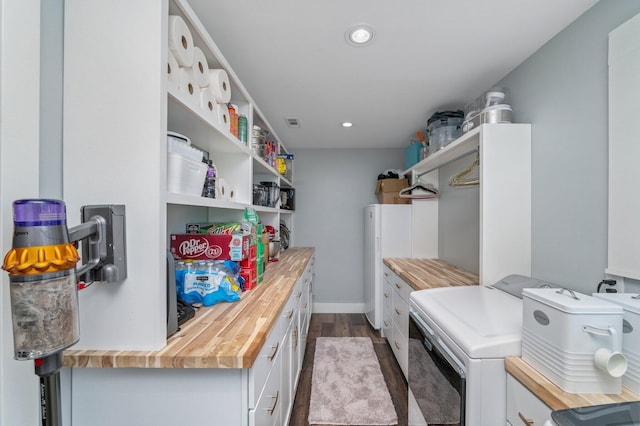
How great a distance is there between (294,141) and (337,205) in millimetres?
1089

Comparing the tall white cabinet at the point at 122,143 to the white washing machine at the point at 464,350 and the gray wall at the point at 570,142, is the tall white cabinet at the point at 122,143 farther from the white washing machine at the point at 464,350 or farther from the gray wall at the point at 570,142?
the gray wall at the point at 570,142

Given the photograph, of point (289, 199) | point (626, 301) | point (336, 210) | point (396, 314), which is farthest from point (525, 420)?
point (336, 210)

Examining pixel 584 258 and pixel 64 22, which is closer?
pixel 64 22

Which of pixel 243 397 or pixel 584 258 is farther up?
pixel 584 258

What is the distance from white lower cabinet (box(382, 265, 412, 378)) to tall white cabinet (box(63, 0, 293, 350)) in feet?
5.77

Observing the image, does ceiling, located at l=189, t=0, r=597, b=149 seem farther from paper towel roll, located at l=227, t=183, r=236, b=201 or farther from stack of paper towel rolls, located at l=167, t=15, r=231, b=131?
paper towel roll, located at l=227, t=183, r=236, b=201

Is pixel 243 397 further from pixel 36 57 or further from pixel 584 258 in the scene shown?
pixel 584 258

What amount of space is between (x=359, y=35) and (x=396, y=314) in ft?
7.16

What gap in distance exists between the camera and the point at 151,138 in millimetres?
784

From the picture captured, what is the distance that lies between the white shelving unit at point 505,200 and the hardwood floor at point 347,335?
1.13 metres


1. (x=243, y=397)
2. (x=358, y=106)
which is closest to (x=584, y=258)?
(x=243, y=397)

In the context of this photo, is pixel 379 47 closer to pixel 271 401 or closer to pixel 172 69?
pixel 172 69

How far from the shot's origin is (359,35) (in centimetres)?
131

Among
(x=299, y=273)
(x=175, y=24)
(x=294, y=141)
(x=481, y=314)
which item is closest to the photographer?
(x=175, y=24)
